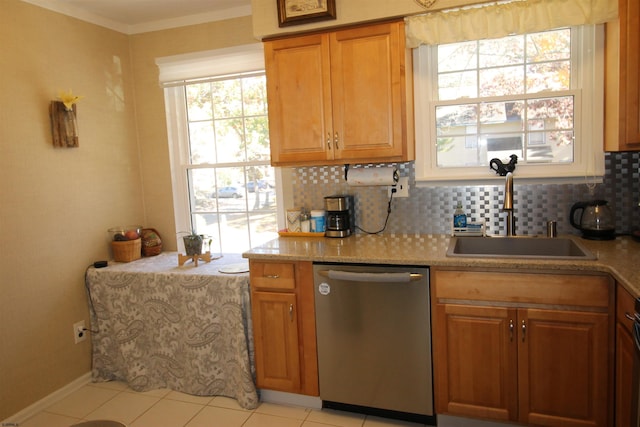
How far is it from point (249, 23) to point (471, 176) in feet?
5.83

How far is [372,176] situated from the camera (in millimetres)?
2564

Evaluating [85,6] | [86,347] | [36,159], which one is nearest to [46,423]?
[86,347]

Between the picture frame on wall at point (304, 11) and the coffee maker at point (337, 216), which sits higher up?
the picture frame on wall at point (304, 11)

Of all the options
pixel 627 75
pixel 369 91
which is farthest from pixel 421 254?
pixel 627 75

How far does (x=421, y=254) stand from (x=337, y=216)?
67cm

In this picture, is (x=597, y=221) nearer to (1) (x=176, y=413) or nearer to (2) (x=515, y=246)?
(2) (x=515, y=246)

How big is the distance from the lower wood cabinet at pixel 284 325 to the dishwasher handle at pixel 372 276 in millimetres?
166

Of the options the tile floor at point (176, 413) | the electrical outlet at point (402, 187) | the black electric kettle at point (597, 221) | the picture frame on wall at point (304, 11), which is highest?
the picture frame on wall at point (304, 11)

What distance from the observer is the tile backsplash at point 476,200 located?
228 centimetres

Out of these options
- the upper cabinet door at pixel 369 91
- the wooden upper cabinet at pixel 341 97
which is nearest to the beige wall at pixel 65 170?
the wooden upper cabinet at pixel 341 97

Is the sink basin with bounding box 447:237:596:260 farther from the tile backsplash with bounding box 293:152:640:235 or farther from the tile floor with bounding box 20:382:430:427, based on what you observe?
the tile floor with bounding box 20:382:430:427

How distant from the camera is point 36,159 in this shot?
8.43 feet

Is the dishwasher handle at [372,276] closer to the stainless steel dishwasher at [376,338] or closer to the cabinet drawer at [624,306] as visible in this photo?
the stainless steel dishwasher at [376,338]

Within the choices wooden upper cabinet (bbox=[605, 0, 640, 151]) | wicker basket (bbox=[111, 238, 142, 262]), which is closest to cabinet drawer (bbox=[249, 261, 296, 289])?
wicker basket (bbox=[111, 238, 142, 262])
